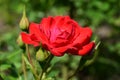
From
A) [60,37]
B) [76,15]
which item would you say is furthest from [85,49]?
[76,15]

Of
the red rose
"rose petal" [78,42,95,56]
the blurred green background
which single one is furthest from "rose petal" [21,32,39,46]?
the blurred green background

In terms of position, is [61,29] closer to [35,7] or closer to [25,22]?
[25,22]

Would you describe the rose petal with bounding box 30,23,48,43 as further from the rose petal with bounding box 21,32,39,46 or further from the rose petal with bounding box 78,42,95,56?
the rose petal with bounding box 78,42,95,56

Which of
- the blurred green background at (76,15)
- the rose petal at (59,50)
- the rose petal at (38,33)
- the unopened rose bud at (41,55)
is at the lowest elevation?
the blurred green background at (76,15)

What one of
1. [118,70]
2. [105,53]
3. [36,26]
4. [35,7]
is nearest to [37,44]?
[36,26]

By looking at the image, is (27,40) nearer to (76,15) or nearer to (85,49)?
(85,49)

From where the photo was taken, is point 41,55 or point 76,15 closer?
point 41,55

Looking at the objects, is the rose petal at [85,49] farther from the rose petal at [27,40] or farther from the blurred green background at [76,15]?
the blurred green background at [76,15]

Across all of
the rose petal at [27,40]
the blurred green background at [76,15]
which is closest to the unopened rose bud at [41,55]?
the rose petal at [27,40]
